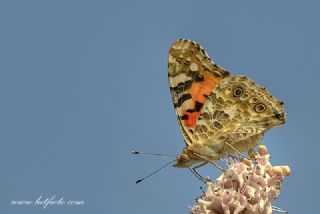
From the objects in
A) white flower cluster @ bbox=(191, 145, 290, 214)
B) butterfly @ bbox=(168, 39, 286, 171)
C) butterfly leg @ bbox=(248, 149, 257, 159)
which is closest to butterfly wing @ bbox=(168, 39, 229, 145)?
butterfly @ bbox=(168, 39, 286, 171)

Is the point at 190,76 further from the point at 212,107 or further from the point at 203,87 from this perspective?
the point at 212,107

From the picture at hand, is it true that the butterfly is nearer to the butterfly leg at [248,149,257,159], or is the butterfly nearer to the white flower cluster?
the butterfly leg at [248,149,257,159]

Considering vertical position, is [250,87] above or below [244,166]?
above

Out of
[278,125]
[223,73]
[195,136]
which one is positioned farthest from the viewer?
[223,73]

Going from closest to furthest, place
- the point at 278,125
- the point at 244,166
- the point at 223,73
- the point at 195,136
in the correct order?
the point at 244,166, the point at 278,125, the point at 195,136, the point at 223,73

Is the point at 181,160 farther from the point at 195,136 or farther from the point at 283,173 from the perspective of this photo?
the point at 283,173

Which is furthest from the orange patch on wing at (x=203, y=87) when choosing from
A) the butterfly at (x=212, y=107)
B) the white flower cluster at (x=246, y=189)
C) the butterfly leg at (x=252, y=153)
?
the white flower cluster at (x=246, y=189)

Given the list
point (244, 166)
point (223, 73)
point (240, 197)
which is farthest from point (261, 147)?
point (223, 73)

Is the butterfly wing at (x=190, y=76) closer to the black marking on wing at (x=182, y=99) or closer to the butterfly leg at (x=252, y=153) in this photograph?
the black marking on wing at (x=182, y=99)
